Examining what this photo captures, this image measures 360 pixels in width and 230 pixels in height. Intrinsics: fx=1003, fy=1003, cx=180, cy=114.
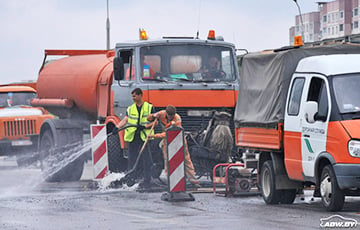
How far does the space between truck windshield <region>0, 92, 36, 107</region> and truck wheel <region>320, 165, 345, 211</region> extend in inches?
680

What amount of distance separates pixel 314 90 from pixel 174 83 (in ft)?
17.9

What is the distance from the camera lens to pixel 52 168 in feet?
76.4

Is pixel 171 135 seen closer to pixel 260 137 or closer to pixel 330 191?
pixel 260 137

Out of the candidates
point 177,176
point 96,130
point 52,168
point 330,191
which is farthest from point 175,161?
point 52,168

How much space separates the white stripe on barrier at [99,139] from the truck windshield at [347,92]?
7.43 metres

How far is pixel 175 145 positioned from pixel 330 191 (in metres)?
3.74

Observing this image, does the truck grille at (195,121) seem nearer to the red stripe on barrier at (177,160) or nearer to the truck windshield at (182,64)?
the truck windshield at (182,64)

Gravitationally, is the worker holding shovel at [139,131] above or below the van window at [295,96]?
below

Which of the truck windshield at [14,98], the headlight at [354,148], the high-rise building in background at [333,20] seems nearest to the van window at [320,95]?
the headlight at [354,148]

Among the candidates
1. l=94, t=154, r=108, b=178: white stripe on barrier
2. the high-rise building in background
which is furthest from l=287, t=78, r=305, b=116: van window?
the high-rise building in background

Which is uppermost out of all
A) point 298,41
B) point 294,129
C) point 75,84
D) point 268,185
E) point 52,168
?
point 298,41

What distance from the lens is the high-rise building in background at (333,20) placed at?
548 feet

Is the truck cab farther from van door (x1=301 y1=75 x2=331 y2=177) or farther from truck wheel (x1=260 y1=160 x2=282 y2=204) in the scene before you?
van door (x1=301 y1=75 x2=331 y2=177)

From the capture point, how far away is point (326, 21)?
178125mm
